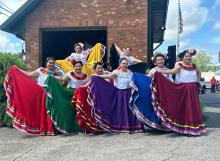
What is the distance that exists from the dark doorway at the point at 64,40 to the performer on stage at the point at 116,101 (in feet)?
19.8

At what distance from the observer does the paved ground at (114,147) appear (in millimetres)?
5883

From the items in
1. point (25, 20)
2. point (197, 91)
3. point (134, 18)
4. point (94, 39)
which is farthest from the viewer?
point (94, 39)

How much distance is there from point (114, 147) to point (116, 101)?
165cm

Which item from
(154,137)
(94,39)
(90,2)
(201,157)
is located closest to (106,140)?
(154,137)

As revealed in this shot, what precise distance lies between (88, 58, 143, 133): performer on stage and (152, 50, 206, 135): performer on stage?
2.34ft

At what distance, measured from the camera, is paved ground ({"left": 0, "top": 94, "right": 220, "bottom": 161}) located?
5.88 metres

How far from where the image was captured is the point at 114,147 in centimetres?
660

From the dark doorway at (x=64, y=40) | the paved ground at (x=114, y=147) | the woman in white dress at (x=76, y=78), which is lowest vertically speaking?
the paved ground at (x=114, y=147)

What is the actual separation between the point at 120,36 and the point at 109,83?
4.37 m

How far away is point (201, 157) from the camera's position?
5699mm

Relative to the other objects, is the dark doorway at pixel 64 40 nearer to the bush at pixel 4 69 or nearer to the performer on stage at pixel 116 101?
the bush at pixel 4 69

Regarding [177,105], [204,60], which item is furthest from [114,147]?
[204,60]

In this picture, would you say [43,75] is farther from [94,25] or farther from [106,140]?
[94,25]

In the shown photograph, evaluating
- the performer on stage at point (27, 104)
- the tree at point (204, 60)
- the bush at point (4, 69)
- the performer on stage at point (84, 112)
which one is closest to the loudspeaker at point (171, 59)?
the performer on stage at point (84, 112)
